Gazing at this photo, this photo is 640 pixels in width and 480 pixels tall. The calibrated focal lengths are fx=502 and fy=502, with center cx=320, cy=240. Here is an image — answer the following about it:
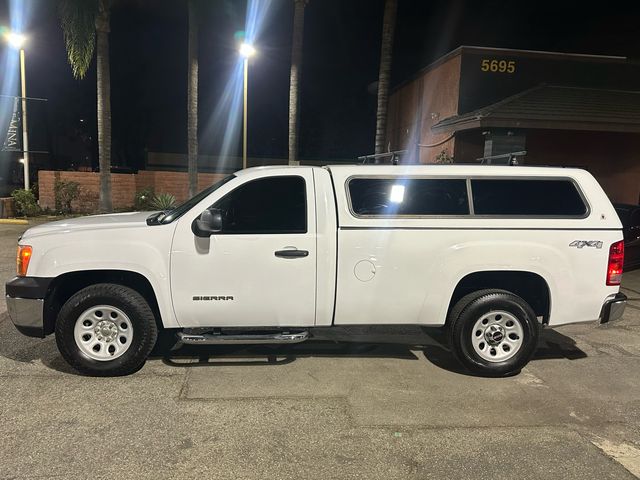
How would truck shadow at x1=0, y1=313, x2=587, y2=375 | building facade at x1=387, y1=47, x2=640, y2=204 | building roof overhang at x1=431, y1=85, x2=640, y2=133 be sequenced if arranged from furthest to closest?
building facade at x1=387, y1=47, x2=640, y2=204 → building roof overhang at x1=431, y1=85, x2=640, y2=133 → truck shadow at x1=0, y1=313, x2=587, y2=375

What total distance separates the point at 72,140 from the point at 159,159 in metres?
12.0

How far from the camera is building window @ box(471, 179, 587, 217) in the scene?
15.4 feet

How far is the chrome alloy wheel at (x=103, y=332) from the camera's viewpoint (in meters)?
4.41

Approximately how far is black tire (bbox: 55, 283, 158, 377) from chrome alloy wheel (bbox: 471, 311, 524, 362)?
2.97 metres

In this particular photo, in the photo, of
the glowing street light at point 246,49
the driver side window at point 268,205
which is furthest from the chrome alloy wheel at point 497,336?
the glowing street light at point 246,49

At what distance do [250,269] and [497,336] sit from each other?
237 centimetres

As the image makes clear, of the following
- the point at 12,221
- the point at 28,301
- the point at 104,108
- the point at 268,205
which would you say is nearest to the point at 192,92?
the point at 104,108

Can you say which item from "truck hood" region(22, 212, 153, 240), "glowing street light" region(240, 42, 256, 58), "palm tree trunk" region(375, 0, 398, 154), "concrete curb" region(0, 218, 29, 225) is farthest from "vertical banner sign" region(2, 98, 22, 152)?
"truck hood" region(22, 212, 153, 240)

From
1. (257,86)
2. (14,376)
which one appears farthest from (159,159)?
(14,376)

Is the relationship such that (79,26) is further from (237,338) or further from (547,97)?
(237,338)

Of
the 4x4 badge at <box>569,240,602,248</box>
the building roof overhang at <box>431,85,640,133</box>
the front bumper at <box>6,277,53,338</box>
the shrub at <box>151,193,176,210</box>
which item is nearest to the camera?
the front bumper at <box>6,277,53,338</box>

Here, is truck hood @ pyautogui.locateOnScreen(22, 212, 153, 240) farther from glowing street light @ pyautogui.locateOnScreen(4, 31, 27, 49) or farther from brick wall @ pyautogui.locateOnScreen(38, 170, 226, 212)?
brick wall @ pyautogui.locateOnScreen(38, 170, 226, 212)

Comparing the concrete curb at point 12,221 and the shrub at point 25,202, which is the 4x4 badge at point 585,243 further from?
the shrub at point 25,202

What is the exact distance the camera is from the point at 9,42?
17.7 meters
